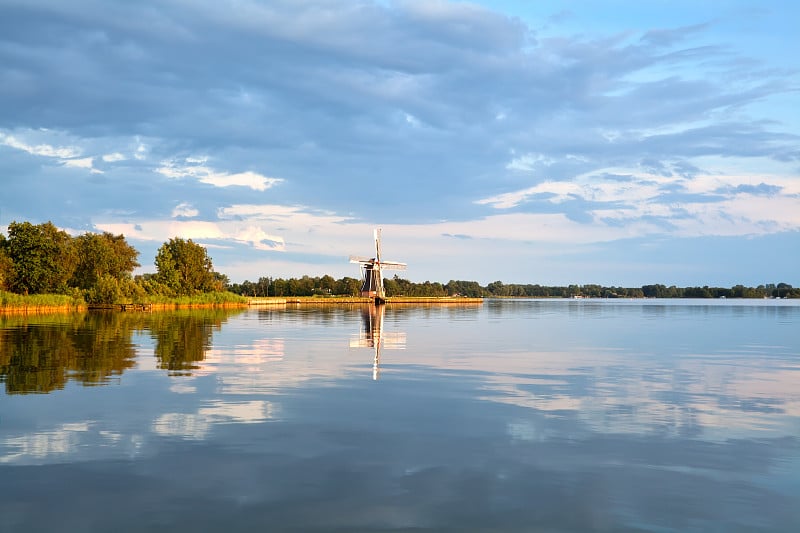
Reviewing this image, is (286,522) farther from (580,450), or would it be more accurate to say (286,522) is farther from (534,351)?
(534,351)

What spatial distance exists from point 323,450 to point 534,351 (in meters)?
23.1

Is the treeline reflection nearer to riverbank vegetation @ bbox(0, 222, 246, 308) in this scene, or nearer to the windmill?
riverbank vegetation @ bbox(0, 222, 246, 308)

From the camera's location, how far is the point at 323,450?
42.5 feet

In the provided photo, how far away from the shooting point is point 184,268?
137 metres

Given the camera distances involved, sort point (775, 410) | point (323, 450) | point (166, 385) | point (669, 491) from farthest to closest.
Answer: point (166, 385) → point (775, 410) → point (323, 450) → point (669, 491)

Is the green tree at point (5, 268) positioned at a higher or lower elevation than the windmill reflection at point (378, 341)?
higher

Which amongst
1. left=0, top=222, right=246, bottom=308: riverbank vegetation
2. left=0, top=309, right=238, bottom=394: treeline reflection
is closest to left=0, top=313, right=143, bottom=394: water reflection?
left=0, top=309, right=238, bottom=394: treeline reflection

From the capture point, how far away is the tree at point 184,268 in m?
128

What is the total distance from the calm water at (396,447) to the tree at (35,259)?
8254 centimetres

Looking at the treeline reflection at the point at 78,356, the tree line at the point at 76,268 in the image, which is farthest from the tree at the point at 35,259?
the treeline reflection at the point at 78,356

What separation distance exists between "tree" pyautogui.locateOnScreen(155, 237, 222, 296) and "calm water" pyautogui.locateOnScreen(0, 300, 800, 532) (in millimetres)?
103801

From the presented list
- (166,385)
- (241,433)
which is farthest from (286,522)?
(166,385)

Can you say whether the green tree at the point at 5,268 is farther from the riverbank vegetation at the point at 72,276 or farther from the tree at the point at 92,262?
the tree at the point at 92,262

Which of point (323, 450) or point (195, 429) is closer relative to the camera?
point (323, 450)
